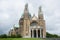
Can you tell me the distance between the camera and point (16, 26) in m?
118

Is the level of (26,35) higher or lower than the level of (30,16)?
lower

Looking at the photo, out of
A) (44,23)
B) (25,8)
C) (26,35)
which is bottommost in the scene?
(26,35)

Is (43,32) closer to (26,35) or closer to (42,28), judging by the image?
(42,28)

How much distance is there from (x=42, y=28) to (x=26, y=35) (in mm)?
9292

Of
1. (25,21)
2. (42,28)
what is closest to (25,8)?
(25,21)

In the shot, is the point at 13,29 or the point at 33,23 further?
the point at 13,29

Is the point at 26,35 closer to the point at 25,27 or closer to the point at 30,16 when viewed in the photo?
the point at 25,27

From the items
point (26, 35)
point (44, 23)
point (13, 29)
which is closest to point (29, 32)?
point (26, 35)

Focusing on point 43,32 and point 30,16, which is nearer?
point 43,32

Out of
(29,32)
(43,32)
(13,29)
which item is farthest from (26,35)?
(13,29)

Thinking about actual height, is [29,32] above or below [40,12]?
below

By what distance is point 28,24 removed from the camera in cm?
10300

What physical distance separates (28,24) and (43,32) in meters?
9.04

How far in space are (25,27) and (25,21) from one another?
3201 millimetres
